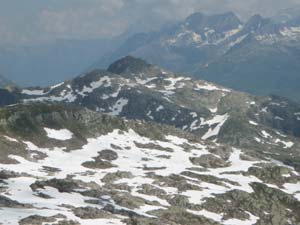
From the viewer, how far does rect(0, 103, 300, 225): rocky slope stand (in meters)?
113

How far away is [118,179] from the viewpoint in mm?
150500

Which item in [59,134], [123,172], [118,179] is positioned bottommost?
[118,179]

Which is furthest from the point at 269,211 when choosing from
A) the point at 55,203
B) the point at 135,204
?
the point at 55,203

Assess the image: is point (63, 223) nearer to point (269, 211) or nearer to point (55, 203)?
point (55, 203)

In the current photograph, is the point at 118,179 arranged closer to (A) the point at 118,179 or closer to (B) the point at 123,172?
(A) the point at 118,179

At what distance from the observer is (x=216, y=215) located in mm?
138000

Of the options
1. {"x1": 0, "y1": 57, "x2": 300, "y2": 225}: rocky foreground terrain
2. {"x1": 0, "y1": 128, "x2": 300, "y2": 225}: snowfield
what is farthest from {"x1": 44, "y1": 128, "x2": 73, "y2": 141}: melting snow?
{"x1": 0, "y1": 57, "x2": 300, "y2": 225}: rocky foreground terrain

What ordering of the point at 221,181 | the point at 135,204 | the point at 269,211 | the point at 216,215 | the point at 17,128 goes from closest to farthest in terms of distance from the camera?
the point at 135,204
the point at 216,215
the point at 269,211
the point at 221,181
the point at 17,128

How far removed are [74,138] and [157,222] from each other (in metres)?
80.9

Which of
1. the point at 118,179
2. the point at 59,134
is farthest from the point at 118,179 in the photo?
the point at 59,134

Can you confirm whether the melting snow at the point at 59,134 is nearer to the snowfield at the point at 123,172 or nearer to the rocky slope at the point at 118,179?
the snowfield at the point at 123,172

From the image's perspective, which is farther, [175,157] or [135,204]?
[175,157]

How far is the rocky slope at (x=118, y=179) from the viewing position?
113012 mm

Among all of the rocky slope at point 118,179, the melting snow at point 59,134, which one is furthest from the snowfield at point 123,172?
the rocky slope at point 118,179
